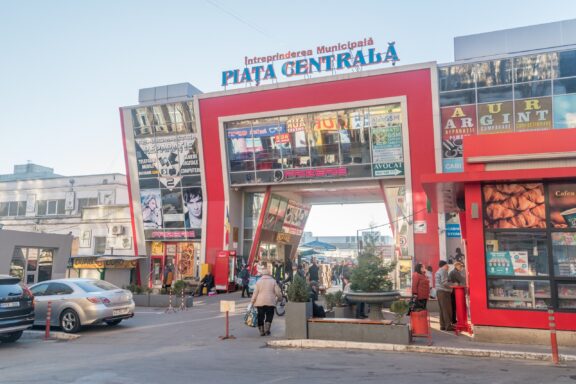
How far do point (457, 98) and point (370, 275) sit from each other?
1571cm

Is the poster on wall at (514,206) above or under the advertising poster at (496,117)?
under

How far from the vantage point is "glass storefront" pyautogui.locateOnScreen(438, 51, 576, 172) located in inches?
867

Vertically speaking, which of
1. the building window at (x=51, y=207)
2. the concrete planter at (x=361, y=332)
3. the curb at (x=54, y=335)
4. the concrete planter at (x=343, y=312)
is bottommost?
the curb at (x=54, y=335)

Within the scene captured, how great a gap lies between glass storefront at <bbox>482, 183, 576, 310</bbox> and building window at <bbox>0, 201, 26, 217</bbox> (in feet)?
151

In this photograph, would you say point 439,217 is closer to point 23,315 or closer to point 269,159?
point 269,159

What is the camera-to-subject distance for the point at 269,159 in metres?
28.5

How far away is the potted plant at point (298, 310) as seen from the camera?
10859 millimetres

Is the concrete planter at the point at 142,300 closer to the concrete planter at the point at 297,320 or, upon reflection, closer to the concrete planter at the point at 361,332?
the concrete planter at the point at 297,320

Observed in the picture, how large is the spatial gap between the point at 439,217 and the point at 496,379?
1766cm

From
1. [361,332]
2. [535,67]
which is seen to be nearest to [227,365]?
[361,332]

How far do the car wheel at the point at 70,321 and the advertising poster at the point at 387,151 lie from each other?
56.9 feet

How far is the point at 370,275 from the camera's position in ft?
37.4

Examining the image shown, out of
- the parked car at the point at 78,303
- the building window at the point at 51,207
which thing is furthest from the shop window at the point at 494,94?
the building window at the point at 51,207

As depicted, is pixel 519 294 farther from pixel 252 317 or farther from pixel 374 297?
pixel 252 317
